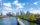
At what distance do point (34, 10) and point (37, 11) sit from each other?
160 millimetres

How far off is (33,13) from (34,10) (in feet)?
0.66

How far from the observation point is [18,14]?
445cm

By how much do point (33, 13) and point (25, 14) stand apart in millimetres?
428

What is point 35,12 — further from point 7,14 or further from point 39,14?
point 7,14

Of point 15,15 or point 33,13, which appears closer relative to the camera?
point 15,15

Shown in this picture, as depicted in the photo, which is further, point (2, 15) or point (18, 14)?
point (18, 14)

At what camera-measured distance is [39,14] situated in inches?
179

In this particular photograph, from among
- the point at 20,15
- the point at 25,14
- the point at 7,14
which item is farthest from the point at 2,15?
the point at 25,14

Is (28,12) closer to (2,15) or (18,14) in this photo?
(18,14)

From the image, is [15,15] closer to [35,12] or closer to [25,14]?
[25,14]

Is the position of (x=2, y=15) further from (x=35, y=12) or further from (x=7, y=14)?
(x=35, y=12)

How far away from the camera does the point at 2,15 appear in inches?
165

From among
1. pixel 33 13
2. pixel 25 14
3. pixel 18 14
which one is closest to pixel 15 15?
pixel 18 14

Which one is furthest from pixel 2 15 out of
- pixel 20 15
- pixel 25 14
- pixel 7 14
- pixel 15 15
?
pixel 25 14
